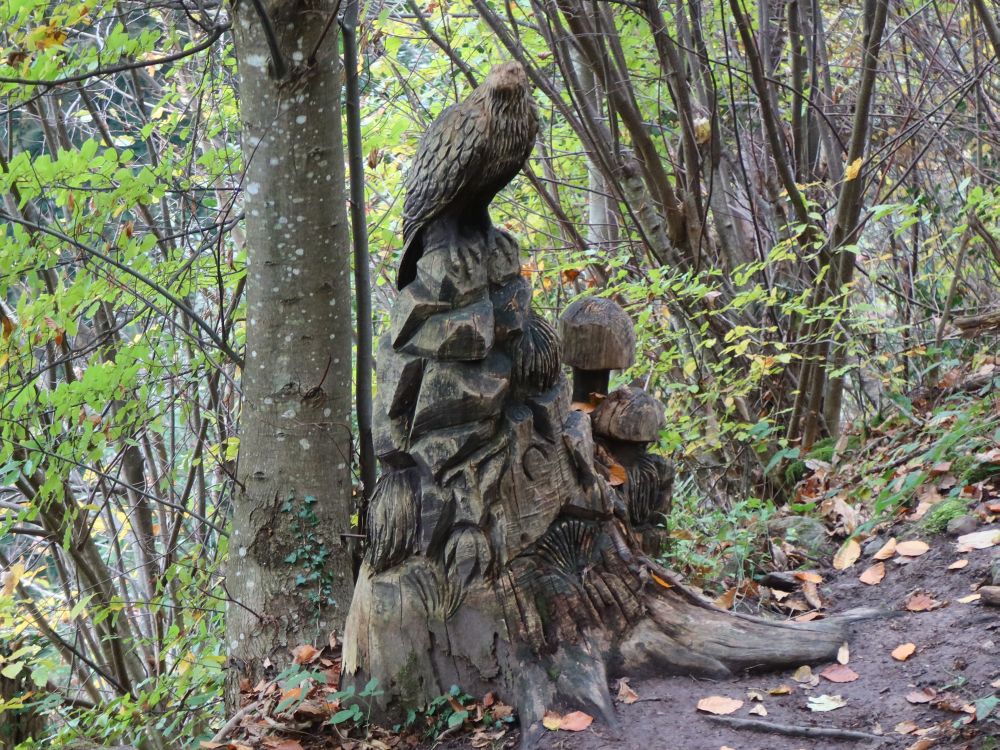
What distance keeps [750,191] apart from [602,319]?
3552 millimetres

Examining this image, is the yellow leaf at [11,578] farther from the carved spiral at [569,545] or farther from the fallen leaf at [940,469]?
the fallen leaf at [940,469]

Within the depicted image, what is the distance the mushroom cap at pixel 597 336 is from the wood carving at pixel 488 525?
473mm

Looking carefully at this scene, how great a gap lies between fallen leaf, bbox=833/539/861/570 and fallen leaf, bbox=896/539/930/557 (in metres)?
0.24

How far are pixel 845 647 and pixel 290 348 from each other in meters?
2.45

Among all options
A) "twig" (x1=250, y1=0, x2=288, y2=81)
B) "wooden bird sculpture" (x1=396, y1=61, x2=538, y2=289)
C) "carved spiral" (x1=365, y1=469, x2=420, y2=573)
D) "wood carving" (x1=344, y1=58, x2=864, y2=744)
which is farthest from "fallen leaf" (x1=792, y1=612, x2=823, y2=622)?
"twig" (x1=250, y1=0, x2=288, y2=81)

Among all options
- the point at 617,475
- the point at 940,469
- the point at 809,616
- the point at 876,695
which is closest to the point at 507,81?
the point at 617,475

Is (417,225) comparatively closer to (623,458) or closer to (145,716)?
(623,458)

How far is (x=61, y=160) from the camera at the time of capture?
12.8ft

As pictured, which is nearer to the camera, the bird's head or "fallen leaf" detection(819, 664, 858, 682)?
the bird's head

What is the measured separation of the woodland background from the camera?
397 centimetres

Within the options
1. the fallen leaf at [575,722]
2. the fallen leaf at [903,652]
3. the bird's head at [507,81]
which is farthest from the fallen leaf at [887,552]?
the bird's head at [507,81]

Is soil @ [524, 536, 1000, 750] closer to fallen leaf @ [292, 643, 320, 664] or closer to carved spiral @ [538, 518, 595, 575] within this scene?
carved spiral @ [538, 518, 595, 575]

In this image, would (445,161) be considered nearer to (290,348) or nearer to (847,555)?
(290,348)

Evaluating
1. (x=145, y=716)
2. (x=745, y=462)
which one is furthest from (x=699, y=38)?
(x=145, y=716)
